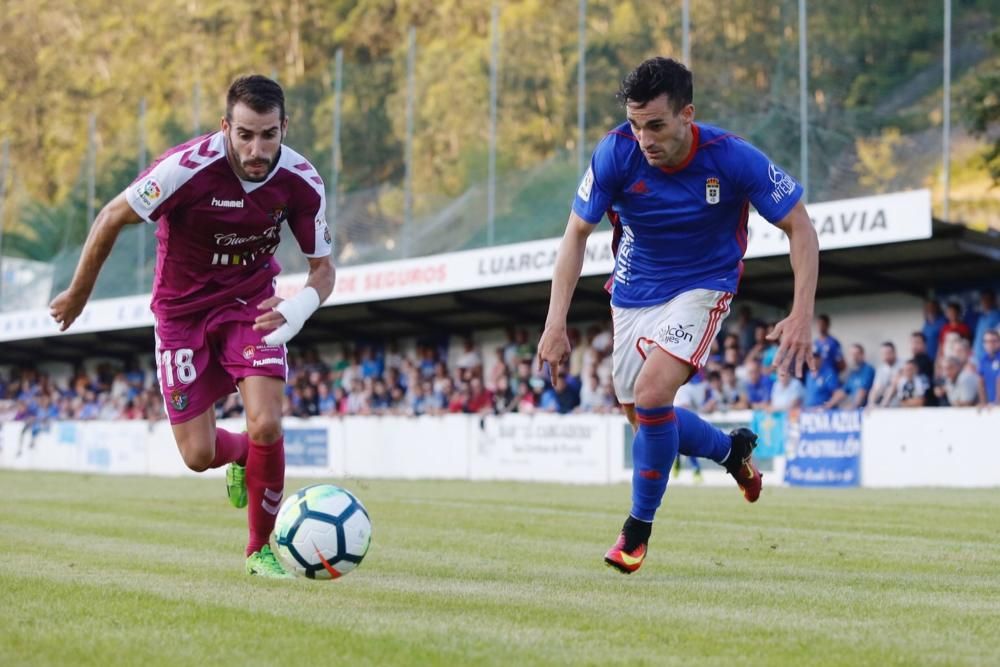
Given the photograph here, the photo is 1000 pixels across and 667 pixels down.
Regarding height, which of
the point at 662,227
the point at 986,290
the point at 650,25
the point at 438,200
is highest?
the point at 650,25

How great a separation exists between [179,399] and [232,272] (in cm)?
79

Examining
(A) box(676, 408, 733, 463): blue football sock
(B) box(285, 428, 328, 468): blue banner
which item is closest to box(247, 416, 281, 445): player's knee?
(A) box(676, 408, 733, 463): blue football sock

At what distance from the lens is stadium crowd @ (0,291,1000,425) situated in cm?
1925

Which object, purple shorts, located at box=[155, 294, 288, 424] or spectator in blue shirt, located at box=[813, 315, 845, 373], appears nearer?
purple shorts, located at box=[155, 294, 288, 424]

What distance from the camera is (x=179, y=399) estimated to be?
7.89 metres

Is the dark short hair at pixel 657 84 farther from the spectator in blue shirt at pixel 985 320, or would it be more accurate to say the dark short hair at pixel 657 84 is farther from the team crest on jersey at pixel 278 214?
the spectator in blue shirt at pixel 985 320

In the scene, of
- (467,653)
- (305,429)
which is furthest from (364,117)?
(467,653)

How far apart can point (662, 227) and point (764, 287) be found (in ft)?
55.7

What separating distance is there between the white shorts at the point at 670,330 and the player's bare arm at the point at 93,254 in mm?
2516

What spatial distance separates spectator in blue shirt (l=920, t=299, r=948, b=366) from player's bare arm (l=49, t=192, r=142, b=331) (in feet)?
49.8

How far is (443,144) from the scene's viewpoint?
27.6 m

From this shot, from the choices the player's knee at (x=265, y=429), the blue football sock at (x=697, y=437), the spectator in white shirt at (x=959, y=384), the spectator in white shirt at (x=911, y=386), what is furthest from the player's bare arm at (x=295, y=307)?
the spectator in white shirt at (x=911, y=386)

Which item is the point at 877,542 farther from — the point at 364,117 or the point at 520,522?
the point at 364,117

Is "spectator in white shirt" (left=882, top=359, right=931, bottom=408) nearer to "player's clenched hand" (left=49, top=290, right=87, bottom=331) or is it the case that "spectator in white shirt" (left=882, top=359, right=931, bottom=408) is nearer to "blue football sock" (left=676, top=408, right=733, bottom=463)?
"blue football sock" (left=676, top=408, right=733, bottom=463)
